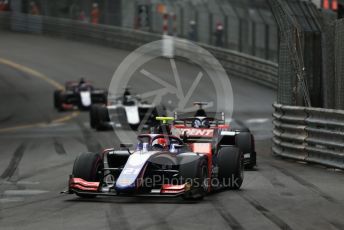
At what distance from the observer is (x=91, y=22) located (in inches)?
2103

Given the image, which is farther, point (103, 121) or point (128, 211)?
point (103, 121)

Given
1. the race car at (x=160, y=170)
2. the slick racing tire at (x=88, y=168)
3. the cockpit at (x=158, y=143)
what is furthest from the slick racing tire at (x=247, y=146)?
the slick racing tire at (x=88, y=168)

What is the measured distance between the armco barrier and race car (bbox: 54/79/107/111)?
903 centimetres

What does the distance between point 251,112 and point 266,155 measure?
44.2ft

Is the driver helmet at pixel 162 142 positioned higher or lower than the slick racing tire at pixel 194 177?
higher

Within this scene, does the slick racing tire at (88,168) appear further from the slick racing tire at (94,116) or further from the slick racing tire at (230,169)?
the slick racing tire at (94,116)

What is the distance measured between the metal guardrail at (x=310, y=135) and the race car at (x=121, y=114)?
298 inches

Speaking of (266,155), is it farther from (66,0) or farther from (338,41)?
(66,0)

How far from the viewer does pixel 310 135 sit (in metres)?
17.4

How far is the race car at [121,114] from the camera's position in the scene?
85.4ft

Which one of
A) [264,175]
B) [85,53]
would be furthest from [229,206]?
[85,53]

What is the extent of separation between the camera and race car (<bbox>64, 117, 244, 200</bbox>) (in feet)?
39.5

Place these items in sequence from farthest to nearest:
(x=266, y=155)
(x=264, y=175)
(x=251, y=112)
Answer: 1. (x=251, y=112)
2. (x=266, y=155)
3. (x=264, y=175)

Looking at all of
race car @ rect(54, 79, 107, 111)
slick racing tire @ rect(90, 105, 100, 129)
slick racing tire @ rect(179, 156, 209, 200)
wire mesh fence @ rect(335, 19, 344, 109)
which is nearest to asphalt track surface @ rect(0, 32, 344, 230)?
slick racing tire @ rect(179, 156, 209, 200)
